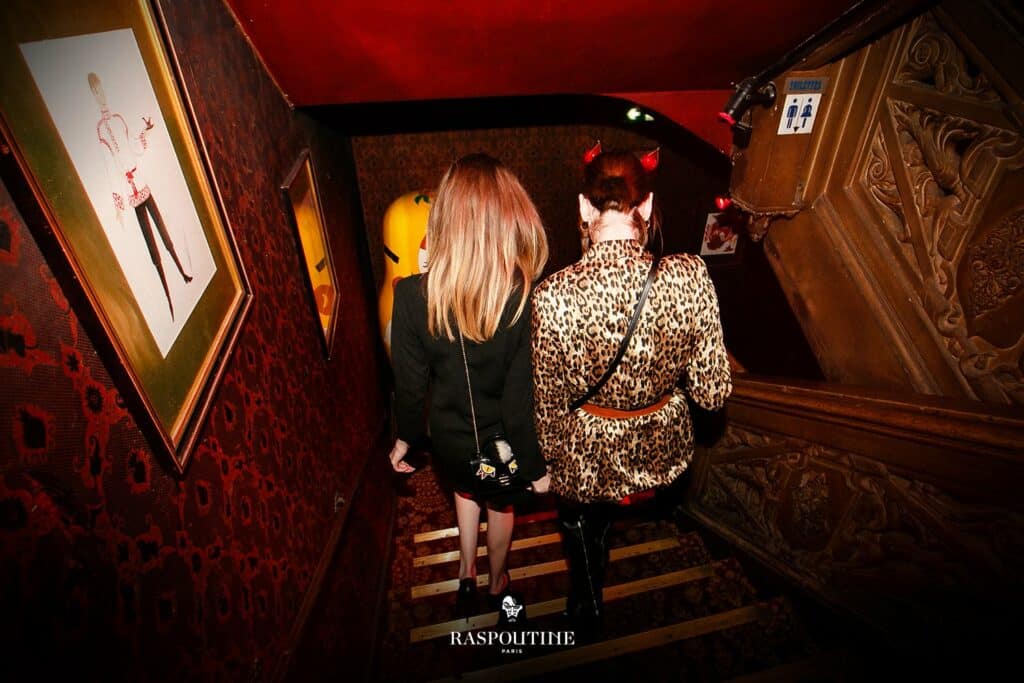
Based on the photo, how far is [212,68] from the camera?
1365 mm

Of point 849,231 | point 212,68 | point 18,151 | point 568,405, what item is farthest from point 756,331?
point 18,151

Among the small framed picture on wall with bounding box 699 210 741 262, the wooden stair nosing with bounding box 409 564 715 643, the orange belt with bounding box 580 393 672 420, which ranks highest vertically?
the small framed picture on wall with bounding box 699 210 741 262

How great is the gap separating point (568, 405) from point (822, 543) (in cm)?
130

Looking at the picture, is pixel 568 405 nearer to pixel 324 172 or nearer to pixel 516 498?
pixel 516 498

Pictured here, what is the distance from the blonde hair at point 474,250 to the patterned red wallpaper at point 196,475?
1.97ft

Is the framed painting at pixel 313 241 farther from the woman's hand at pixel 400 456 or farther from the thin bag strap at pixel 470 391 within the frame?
the thin bag strap at pixel 470 391

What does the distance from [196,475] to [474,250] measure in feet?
3.17

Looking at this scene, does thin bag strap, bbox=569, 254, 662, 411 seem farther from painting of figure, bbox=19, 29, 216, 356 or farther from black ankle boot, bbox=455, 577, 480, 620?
black ankle boot, bbox=455, 577, 480, 620

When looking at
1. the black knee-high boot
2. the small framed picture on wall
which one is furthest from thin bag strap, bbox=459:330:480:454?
the small framed picture on wall

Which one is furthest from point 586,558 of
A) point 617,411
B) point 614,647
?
point 617,411

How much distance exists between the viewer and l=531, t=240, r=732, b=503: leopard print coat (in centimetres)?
142

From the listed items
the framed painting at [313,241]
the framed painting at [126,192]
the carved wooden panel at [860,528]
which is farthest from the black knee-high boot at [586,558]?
the framed painting at [126,192]

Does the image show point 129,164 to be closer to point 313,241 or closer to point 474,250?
point 474,250

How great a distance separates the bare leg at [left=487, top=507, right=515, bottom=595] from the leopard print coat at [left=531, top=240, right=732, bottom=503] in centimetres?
37
